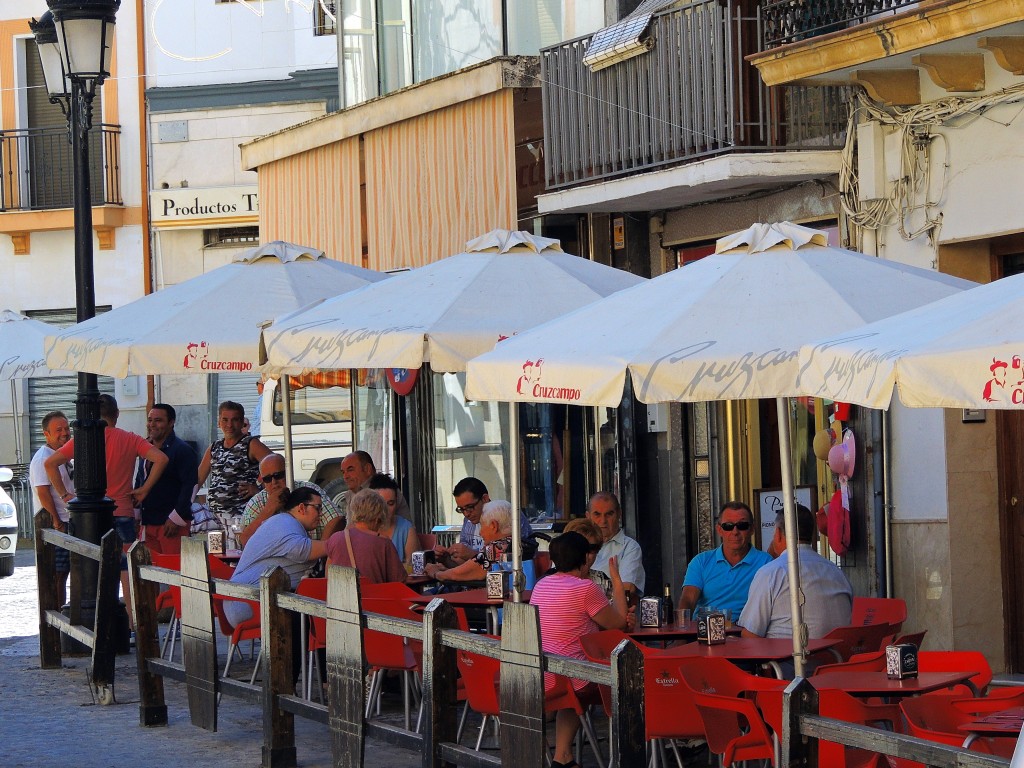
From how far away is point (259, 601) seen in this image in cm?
958

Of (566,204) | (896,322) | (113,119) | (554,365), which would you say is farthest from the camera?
(113,119)

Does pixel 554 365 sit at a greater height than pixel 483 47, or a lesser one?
lesser

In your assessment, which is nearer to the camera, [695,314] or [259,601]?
[695,314]

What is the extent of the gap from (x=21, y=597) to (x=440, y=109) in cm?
677

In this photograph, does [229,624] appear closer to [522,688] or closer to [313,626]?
[313,626]

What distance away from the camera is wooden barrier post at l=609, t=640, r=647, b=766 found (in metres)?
6.63

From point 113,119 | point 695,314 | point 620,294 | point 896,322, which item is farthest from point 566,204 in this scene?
point 113,119

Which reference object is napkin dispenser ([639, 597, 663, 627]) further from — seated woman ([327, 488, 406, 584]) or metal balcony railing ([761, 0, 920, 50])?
metal balcony railing ([761, 0, 920, 50])

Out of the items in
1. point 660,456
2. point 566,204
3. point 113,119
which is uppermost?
point 113,119

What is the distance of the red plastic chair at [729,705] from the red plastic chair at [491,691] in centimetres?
79

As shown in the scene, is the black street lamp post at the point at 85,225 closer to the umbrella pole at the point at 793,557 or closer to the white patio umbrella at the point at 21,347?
the umbrella pole at the point at 793,557

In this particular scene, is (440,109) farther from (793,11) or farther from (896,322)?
(896,322)

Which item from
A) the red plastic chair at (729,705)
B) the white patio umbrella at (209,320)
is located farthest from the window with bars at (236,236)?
the red plastic chair at (729,705)

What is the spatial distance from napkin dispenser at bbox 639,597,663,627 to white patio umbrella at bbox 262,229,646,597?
3.45ft
